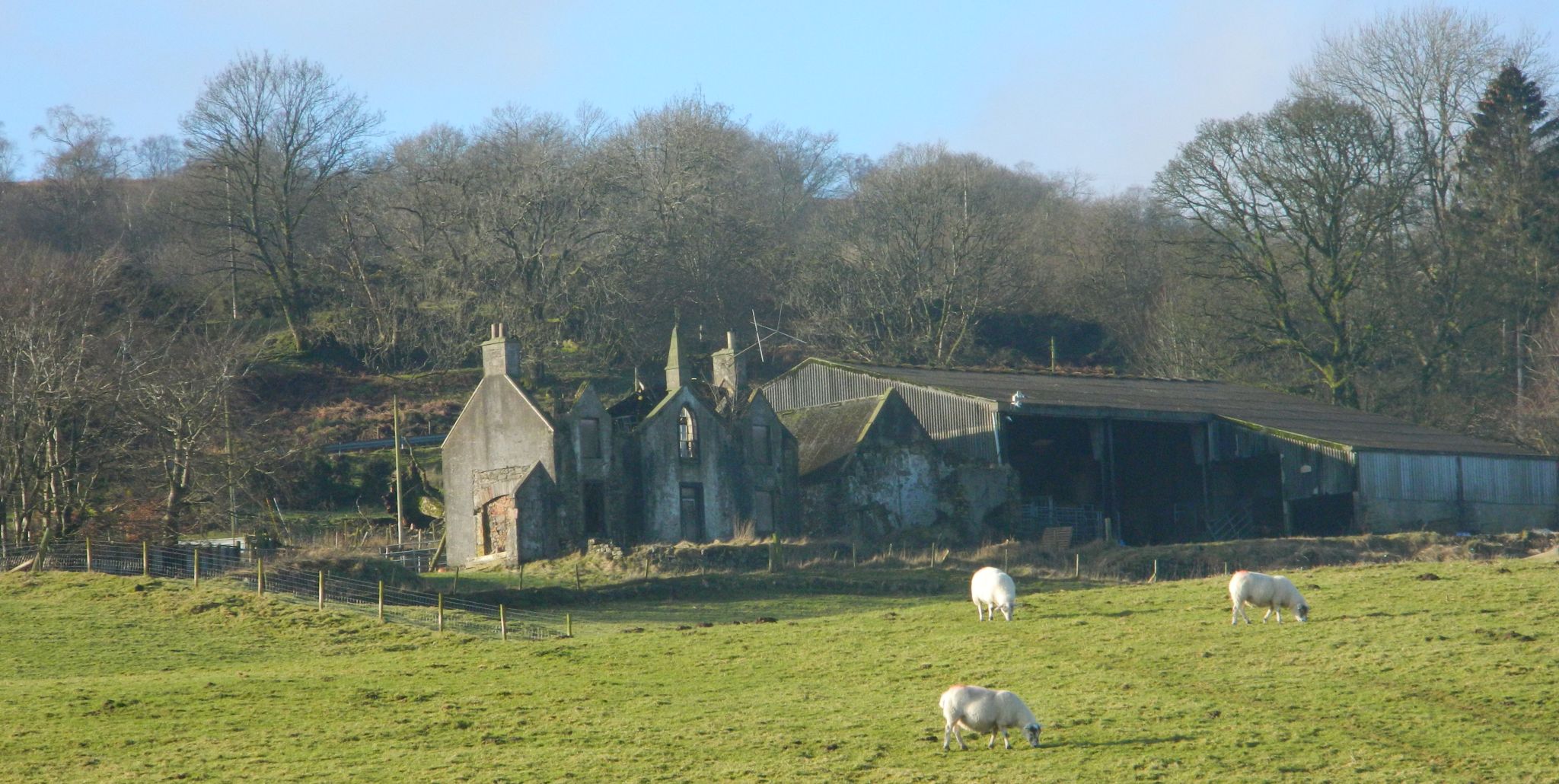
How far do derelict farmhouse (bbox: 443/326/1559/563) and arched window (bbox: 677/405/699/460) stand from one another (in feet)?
0.21

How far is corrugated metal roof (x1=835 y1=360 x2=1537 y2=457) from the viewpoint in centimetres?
6034

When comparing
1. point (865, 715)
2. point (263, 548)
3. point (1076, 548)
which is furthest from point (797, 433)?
point (865, 715)

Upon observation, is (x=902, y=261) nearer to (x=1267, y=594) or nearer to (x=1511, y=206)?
(x=1511, y=206)

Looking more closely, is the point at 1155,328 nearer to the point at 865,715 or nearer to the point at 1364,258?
the point at 1364,258

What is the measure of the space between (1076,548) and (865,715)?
30.9 metres

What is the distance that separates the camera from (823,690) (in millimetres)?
26234

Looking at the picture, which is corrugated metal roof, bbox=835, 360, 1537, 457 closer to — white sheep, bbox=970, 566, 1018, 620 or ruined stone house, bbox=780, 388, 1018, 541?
ruined stone house, bbox=780, 388, 1018, 541

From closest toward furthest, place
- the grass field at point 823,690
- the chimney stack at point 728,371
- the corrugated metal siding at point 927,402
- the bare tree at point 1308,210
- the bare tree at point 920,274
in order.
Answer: the grass field at point 823,690, the chimney stack at point 728,371, the corrugated metal siding at point 927,402, the bare tree at point 1308,210, the bare tree at point 920,274

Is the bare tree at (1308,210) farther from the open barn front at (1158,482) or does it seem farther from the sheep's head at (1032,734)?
the sheep's head at (1032,734)

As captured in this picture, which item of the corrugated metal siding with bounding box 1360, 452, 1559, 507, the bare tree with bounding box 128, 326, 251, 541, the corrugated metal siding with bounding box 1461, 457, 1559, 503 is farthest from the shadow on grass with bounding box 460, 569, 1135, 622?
the corrugated metal siding with bounding box 1461, 457, 1559, 503

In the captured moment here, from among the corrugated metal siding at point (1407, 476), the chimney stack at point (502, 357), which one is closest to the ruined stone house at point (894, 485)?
the chimney stack at point (502, 357)

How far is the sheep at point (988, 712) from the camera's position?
69.1 feet

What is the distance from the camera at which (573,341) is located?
273ft

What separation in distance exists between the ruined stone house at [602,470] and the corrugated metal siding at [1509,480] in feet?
85.3
